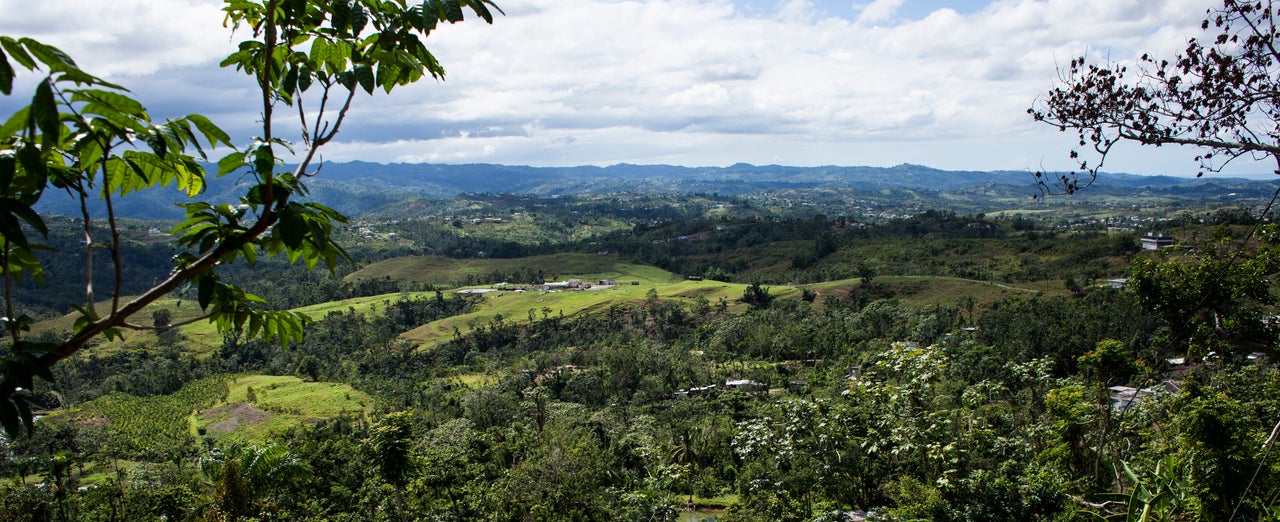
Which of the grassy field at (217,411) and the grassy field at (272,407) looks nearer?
the grassy field at (217,411)

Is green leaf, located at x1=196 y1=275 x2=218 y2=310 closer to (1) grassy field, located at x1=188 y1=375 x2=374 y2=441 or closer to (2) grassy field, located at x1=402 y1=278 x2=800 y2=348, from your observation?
(1) grassy field, located at x1=188 y1=375 x2=374 y2=441

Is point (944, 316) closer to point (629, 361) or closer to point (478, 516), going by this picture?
point (629, 361)

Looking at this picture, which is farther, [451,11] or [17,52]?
[451,11]

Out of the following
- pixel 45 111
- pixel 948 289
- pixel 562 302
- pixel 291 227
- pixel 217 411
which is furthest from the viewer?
pixel 562 302

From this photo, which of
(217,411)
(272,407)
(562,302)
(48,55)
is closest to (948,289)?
(562,302)

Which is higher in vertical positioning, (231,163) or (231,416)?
(231,163)

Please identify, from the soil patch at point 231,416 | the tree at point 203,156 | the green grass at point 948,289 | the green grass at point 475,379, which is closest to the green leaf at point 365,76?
the tree at point 203,156

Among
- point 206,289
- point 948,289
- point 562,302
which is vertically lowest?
point 562,302

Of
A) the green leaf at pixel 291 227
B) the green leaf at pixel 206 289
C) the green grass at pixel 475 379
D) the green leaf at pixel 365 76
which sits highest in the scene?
the green leaf at pixel 365 76

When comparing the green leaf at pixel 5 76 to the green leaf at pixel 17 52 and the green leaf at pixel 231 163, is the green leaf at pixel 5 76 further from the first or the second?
the green leaf at pixel 231 163

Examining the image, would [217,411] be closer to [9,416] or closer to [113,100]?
[9,416]

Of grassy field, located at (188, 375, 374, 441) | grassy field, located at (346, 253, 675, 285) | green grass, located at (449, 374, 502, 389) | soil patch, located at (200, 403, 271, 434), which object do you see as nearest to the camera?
grassy field, located at (188, 375, 374, 441)

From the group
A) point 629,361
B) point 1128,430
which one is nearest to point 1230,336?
point 1128,430

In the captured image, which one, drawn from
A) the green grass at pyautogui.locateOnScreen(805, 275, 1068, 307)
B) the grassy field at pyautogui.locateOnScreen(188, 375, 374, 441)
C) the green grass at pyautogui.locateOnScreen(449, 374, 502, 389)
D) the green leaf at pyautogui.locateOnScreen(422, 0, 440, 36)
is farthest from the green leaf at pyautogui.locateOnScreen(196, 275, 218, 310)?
the green grass at pyautogui.locateOnScreen(805, 275, 1068, 307)
